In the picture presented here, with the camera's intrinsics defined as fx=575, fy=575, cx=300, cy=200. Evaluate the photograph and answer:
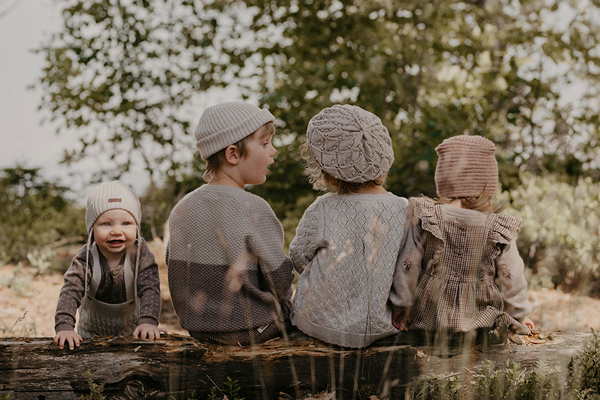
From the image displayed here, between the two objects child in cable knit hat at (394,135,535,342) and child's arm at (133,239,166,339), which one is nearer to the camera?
child in cable knit hat at (394,135,535,342)

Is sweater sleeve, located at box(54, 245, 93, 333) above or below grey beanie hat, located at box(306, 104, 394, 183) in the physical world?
below

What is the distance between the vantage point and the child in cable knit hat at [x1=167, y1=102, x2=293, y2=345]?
2.82 meters

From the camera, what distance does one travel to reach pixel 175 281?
9.57ft

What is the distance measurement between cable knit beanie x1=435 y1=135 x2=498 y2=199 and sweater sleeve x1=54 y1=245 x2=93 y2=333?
190cm

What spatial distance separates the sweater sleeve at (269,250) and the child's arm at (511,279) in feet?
3.31

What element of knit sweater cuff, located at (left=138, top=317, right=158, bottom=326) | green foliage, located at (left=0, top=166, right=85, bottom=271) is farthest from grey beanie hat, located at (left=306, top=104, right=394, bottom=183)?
green foliage, located at (left=0, top=166, right=85, bottom=271)

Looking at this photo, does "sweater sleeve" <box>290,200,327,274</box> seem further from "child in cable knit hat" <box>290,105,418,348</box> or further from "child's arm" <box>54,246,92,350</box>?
"child's arm" <box>54,246,92,350</box>

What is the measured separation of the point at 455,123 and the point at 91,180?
450 centimetres

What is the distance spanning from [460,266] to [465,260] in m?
0.04

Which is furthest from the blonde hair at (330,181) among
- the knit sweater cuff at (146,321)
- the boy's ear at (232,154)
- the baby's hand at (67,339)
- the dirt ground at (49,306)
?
the dirt ground at (49,306)

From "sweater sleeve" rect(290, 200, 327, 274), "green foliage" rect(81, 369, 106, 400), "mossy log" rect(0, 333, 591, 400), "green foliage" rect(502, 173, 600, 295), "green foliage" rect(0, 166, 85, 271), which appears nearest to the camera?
"green foliage" rect(81, 369, 106, 400)

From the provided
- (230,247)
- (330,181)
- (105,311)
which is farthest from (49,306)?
(330,181)

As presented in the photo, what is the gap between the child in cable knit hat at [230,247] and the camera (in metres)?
2.82

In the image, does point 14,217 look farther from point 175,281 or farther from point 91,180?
point 175,281
